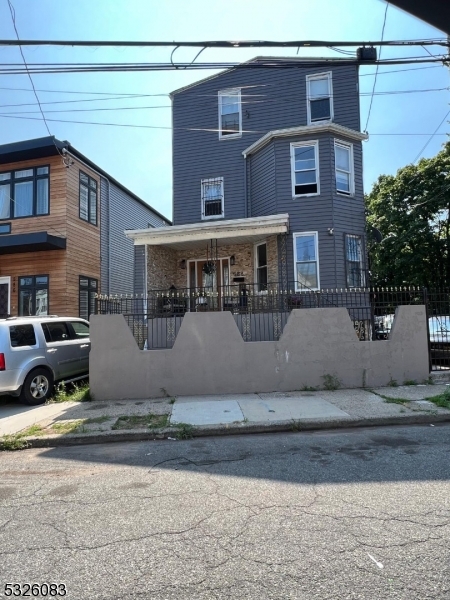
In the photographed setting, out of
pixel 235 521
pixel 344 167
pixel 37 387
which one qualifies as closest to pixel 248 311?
pixel 37 387

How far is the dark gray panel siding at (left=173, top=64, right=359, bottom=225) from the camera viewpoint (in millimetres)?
14785

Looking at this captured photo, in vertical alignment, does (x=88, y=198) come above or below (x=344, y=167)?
below

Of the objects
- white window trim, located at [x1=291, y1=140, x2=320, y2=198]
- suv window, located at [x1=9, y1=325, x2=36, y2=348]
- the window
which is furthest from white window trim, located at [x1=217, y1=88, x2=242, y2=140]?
suv window, located at [x1=9, y1=325, x2=36, y2=348]

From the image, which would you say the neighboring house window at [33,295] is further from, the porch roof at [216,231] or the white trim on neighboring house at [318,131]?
the white trim on neighboring house at [318,131]

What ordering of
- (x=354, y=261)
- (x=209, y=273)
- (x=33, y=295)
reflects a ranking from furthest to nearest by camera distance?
(x=209, y=273) < (x=33, y=295) < (x=354, y=261)

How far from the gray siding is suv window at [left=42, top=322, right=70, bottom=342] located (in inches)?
276

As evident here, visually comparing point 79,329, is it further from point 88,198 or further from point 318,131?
point 318,131

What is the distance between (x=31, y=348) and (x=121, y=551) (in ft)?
20.8

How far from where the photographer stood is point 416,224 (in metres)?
24.3

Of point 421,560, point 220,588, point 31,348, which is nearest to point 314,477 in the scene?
point 421,560

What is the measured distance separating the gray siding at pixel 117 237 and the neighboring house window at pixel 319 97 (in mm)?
8838

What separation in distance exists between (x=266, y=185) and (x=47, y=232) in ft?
25.6

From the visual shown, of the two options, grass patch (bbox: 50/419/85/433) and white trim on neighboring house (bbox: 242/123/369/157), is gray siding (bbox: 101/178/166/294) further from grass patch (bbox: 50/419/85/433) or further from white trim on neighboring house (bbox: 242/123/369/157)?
grass patch (bbox: 50/419/85/433)

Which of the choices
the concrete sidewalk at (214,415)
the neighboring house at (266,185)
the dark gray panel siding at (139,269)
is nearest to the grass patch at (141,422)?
the concrete sidewalk at (214,415)
